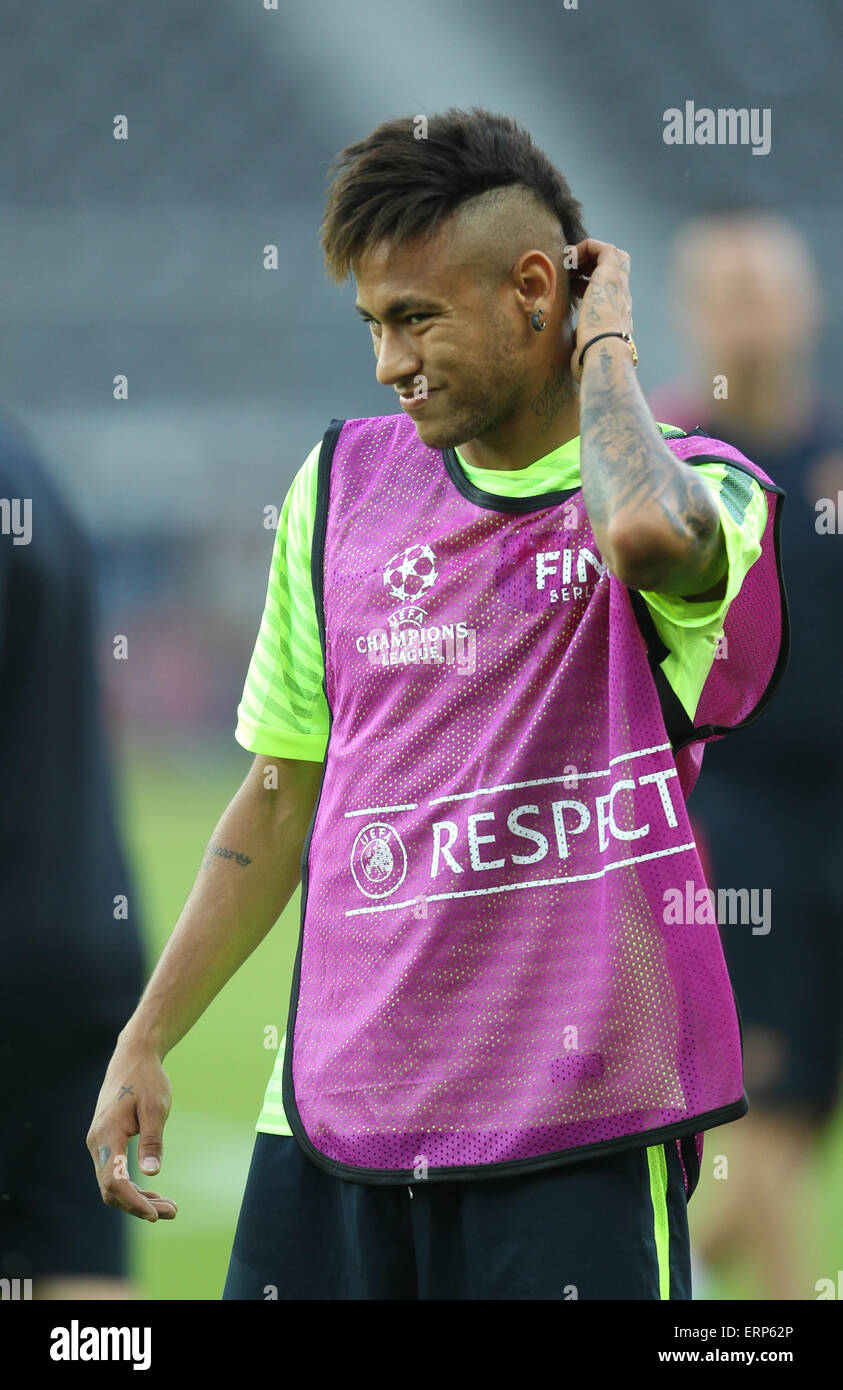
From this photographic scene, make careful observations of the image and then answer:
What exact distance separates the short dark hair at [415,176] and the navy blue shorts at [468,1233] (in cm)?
94

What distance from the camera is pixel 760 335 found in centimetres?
306

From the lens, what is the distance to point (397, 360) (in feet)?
5.61

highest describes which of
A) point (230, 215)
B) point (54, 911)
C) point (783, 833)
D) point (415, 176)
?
point (230, 215)

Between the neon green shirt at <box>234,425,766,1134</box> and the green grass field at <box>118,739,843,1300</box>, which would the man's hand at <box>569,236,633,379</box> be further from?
the green grass field at <box>118,739,843,1300</box>

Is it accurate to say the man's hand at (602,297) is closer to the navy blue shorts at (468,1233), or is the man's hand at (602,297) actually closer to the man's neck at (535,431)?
the man's neck at (535,431)

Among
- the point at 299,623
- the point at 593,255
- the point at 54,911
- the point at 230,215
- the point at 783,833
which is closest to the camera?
the point at 593,255

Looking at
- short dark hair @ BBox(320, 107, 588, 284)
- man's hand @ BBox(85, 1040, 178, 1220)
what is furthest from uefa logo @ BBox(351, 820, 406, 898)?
short dark hair @ BBox(320, 107, 588, 284)

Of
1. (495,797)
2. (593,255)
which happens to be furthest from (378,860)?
(593,255)

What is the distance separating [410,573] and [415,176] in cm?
41

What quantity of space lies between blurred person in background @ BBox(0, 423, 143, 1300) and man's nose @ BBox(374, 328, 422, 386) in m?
0.71

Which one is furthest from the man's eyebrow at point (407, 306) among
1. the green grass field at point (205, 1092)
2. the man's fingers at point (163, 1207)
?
the green grass field at point (205, 1092)

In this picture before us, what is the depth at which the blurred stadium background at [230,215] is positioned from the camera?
3289mm

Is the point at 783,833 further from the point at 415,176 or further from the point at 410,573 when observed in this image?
the point at 415,176

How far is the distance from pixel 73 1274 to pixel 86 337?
1.83 metres
